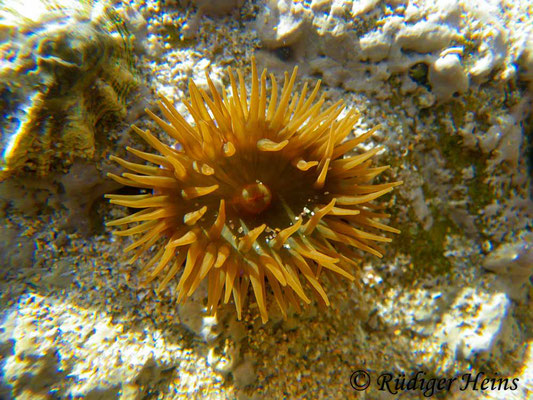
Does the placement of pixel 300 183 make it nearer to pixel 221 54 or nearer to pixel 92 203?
pixel 221 54

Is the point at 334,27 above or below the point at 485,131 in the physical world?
above

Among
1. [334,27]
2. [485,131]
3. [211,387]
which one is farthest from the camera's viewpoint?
[485,131]

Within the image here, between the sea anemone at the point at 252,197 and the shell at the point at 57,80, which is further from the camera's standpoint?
the sea anemone at the point at 252,197

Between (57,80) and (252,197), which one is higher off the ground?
(57,80)

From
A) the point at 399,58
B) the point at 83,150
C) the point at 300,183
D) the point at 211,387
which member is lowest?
the point at 211,387

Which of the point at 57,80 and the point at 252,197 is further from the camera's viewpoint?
the point at 252,197

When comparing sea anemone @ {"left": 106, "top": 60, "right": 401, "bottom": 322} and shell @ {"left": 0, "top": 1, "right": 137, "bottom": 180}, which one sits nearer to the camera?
shell @ {"left": 0, "top": 1, "right": 137, "bottom": 180}

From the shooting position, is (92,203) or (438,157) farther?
(438,157)

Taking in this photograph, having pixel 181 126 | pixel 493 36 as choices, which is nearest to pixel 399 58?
pixel 493 36
